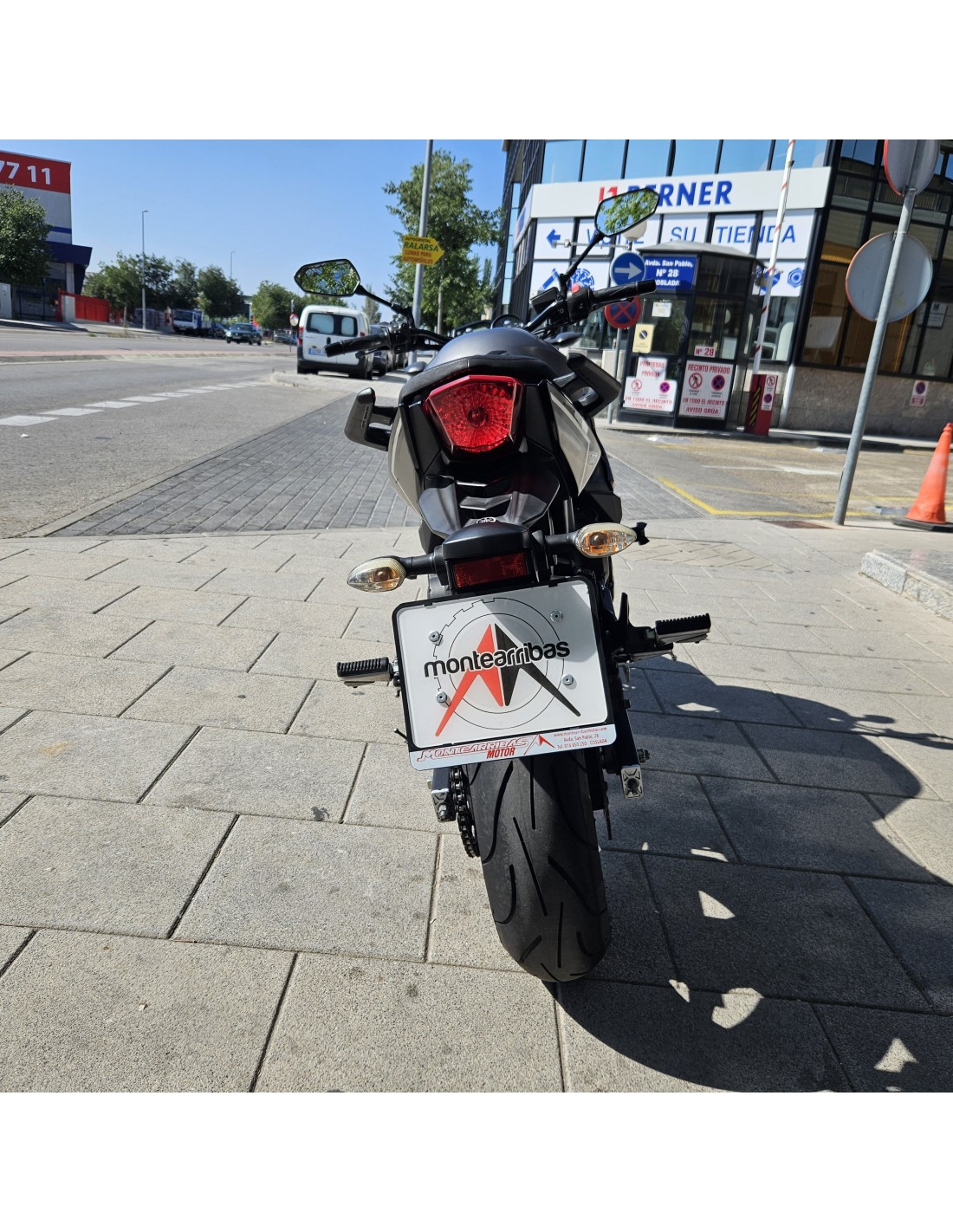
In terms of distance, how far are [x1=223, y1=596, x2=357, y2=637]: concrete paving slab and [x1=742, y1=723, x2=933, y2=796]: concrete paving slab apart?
2040 mm

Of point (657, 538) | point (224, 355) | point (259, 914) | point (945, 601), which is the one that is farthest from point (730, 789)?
point (224, 355)

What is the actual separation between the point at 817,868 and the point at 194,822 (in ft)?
6.17

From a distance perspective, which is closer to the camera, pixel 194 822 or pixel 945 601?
pixel 194 822

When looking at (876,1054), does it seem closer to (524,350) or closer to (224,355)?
(524,350)

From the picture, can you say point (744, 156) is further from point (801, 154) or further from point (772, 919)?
point (772, 919)

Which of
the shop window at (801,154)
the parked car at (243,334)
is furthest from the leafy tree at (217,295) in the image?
the shop window at (801,154)

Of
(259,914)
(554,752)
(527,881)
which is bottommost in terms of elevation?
(259,914)

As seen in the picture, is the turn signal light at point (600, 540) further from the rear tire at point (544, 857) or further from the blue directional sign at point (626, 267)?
the blue directional sign at point (626, 267)

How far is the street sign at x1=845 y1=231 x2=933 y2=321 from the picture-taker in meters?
7.25

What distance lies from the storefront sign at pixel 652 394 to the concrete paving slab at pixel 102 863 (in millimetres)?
16823

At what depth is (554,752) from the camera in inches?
72.9

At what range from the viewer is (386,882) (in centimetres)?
244

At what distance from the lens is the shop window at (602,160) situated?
25.9 meters

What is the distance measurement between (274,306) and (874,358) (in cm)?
10694
